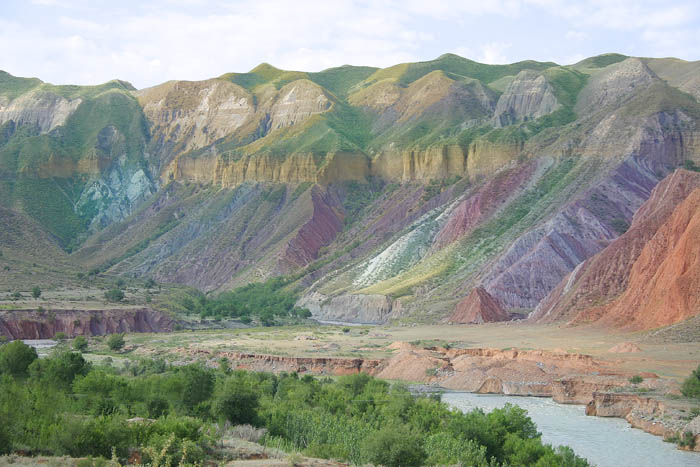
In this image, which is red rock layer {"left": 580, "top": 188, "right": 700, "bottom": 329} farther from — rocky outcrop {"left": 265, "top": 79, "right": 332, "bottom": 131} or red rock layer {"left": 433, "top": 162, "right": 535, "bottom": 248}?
rocky outcrop {"left": 265, "top": 79, "right": 332, "bottom": 131}

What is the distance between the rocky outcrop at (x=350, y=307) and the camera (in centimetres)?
11088

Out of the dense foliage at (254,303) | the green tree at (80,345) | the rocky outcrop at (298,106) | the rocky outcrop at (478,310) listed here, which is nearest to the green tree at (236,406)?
the green tree at (80,345)

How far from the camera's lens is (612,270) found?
269 ft

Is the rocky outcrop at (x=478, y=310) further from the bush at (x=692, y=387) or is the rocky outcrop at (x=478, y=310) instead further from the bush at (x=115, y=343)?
the bush at (x=692, y=387)

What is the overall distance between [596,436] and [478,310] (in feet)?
169

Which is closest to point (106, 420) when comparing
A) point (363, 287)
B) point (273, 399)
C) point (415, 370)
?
point (273, 399)

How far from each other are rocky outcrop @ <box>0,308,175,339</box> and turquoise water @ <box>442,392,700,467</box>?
4826 cm

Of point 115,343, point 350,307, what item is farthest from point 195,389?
point 350,307

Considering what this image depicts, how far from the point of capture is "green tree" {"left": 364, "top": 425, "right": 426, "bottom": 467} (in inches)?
1126

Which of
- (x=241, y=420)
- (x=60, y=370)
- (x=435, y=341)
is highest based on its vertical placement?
(x=60, y=370)

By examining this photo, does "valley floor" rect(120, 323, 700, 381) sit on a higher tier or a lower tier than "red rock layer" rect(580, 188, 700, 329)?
lower

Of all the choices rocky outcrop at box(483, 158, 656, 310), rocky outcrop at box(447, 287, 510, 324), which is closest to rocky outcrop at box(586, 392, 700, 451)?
rocky outcrop at box(447, 287, 510, 324)

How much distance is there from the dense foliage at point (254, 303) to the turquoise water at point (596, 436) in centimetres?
6165

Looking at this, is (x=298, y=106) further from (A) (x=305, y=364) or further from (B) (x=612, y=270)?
(A) (x=305, y=364)
